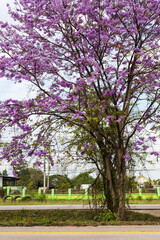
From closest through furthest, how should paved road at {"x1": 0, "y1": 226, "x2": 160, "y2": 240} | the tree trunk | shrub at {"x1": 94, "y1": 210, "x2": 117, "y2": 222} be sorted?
1. paved road at {"x1": 0, "y1": 226, "x2": 160, "y2": 240}
2. shrub at {"x1": 94, "y1": 210, "x2": 117, "y2": 222}
3. the tree trunk

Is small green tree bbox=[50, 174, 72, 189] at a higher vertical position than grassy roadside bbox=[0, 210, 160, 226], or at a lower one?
higher

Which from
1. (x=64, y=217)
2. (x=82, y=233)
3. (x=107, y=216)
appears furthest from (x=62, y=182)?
(x=82, y=233)

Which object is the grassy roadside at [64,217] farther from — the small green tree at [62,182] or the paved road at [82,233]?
the paved road at [82,233]

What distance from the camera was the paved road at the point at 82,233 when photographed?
19.1 feet

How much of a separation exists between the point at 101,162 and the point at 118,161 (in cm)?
74

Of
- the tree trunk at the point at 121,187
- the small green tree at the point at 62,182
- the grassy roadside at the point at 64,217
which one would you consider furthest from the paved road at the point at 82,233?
the small green tree at the point at 62,182

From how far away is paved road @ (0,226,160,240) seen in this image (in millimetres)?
5817

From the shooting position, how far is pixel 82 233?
20.8ft

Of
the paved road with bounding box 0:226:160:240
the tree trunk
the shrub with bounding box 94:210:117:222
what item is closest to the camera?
the paved road with bounding box 0:226:160:240

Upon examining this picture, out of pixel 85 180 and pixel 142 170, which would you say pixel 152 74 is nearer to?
pixel 142 170

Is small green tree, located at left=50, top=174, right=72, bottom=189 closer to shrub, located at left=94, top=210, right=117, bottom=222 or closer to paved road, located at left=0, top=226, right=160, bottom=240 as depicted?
shrub, located at left=94, top=210, right=117, bottom=222

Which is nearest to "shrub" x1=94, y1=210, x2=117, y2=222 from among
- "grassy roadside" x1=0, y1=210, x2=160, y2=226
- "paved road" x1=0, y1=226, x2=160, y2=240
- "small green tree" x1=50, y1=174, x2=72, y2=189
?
"grassy roadside" x1=0, y1=210, x2=160, y2=226

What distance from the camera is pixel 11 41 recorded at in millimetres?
9719

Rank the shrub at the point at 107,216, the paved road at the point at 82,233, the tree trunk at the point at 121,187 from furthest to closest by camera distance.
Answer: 1. the tree trunk at the point at 121,187
2. the shrub at the point at 107,216
3. the paved road at the point at 82,233
